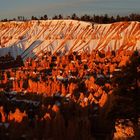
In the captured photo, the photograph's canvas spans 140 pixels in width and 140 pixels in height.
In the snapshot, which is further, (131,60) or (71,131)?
(71,131)

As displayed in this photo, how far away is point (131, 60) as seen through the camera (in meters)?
23.1

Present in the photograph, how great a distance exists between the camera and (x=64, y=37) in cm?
8488

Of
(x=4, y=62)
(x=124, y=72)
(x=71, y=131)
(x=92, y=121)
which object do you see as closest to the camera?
(x=124, y=72)

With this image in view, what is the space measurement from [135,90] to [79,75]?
82.2 feet

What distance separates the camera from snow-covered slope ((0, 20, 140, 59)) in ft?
245

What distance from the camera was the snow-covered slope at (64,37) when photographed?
245 feet

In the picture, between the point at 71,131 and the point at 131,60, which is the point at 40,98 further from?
the point at 131,60

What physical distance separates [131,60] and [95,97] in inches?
418

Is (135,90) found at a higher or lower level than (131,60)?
lower

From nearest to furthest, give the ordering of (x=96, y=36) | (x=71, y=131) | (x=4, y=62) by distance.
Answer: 1. (x=71, y=131)
2. (x=4, y=62)
3. (x=96, y=36)

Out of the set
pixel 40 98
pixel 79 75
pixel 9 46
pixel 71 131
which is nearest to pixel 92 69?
pixel 79 75

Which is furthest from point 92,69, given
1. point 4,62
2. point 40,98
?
point 4,62

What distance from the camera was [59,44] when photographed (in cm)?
8056

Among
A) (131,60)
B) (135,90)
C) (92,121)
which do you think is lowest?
(92,121)
